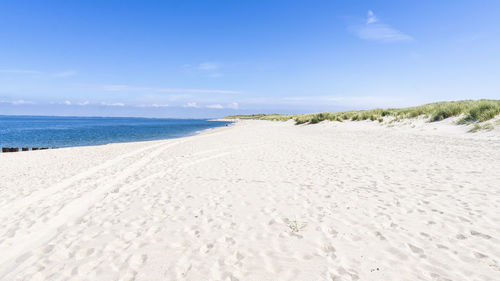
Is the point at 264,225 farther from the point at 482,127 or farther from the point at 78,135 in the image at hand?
the point at 78,135

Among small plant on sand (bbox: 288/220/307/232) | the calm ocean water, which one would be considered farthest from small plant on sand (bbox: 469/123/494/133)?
the calm ocean water

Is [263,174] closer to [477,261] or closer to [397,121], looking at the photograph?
[477,261]

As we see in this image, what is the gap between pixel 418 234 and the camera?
468 centimetres

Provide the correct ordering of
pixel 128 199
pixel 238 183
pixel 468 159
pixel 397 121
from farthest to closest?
1. pixel 397 121
2. pixel 468 159
3. pixel 238 183
4. pixel 128 199

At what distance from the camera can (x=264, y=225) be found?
5.42 m

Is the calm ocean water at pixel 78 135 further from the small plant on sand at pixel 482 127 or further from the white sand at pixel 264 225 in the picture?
the small plant on sand at pixel 482 127

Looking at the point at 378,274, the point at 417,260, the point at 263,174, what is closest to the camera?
the point at 378,274

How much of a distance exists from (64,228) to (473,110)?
94.7ft

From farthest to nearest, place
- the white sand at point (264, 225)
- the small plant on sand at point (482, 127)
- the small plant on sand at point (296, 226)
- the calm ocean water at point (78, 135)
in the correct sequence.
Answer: the calm ocean water at point (78, 135) < the small plant on sand at point (482, 127) < the small plant on sand at point (296, 226) < the white sand at point (264, 225)

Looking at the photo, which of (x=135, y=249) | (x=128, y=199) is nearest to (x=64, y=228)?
(x=128, y=199)

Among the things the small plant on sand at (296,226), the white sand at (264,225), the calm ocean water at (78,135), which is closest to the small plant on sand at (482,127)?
the white sand at (264,225)

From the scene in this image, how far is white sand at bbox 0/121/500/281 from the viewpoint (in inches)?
154

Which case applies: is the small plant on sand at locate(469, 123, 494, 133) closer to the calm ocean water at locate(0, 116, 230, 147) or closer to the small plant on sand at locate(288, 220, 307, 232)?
the small plant on sand at locate(288, 220, 307, 232)

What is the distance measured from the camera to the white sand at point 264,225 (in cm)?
391
